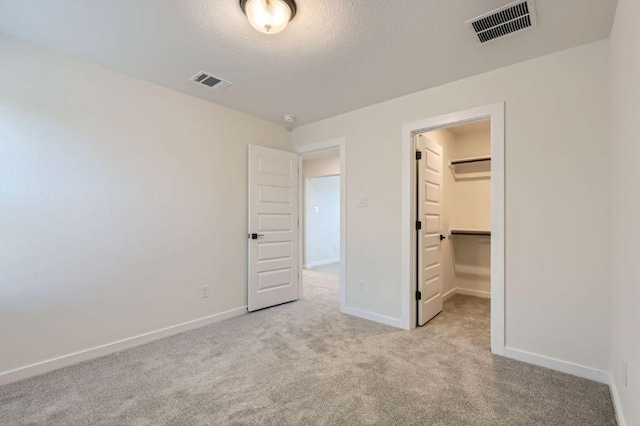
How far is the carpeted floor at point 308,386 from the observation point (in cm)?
173

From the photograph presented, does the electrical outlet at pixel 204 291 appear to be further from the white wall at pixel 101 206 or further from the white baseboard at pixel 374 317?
the white baseboard at pixel 374 317

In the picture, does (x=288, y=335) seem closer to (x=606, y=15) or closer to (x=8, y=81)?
(x=8, y=81)

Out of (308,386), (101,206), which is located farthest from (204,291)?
(308,386)

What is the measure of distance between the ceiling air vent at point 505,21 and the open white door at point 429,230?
1.21 m

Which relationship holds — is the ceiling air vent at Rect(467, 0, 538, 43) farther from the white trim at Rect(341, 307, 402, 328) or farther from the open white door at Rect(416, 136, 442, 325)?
the white trim at Rect(341, 307, 402, 328)

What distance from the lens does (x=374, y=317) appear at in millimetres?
3303

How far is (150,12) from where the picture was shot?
185cm

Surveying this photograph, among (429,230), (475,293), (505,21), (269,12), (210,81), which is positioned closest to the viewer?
(269,12)

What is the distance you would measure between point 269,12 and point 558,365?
3146mm

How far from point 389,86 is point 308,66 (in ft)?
2.79

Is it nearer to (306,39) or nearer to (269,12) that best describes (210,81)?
(306,39)

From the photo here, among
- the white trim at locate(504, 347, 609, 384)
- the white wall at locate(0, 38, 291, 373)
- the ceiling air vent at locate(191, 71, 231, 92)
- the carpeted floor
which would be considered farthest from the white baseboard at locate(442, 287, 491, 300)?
the ceiling air vent at locate(191, 71, 231, 92)

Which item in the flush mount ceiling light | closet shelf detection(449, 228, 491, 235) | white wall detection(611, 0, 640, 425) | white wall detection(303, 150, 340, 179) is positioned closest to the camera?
white wall detection(611, 0, 640, 425)

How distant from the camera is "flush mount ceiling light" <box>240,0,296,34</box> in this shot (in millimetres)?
1719
